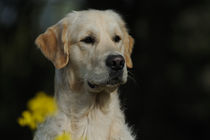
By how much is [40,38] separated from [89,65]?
30.3 inches

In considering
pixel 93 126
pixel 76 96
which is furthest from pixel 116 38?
pixel 93 126

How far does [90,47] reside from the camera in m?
5.20

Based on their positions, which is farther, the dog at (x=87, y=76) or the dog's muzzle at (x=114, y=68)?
the dog at (x=87, y=76)

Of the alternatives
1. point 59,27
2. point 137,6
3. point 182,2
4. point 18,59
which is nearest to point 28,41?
point 18,59

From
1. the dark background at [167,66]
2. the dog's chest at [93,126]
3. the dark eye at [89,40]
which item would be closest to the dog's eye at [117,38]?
the dark eye at [89,40]

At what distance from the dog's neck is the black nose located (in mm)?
497

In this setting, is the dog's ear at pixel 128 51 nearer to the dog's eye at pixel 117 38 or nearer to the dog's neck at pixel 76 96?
the dog's eye at pixel 117 38

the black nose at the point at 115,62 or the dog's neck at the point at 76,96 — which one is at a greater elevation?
the black nose at the point at 115,62

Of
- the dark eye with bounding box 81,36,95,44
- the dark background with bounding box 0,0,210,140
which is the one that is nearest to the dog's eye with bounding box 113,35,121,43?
the dark eye with bounding box 81,36,95,44

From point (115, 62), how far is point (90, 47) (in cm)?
52

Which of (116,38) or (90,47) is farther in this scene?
(116,38)

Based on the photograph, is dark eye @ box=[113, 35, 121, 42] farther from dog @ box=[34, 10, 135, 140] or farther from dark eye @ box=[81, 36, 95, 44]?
dark eye @ box=[81, 36, 95, 44]

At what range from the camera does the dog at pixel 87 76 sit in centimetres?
491

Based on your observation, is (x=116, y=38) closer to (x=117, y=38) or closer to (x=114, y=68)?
(x=117, y=38)
